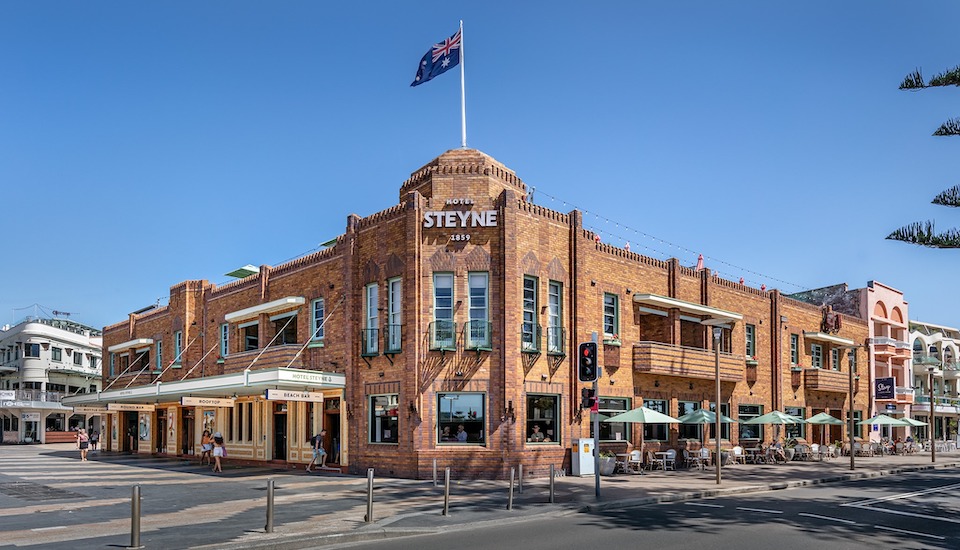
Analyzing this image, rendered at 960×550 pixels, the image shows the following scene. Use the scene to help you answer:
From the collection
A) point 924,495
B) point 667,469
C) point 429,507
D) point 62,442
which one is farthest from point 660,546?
point 62,442

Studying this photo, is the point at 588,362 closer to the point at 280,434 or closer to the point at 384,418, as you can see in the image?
the point at 384,418

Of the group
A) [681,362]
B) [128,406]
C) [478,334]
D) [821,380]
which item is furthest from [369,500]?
[821,380]

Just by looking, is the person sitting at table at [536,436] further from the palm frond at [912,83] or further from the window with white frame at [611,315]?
the palm frond at [912,83]

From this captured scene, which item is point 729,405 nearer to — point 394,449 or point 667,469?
point 667,469

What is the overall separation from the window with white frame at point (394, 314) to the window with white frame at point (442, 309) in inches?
46.2

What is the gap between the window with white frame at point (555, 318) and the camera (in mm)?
26938

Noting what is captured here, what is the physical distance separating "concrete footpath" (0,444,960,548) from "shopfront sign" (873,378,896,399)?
52.9ft

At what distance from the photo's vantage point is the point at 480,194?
86.5ft

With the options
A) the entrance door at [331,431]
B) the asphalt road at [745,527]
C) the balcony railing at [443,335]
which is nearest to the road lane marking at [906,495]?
the asphalt road at [745,527]

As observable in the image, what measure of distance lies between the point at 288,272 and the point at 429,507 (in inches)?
681

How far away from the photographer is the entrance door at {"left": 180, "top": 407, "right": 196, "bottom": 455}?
3981 centimetres

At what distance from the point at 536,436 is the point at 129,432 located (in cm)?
3049

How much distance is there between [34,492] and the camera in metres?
21.6

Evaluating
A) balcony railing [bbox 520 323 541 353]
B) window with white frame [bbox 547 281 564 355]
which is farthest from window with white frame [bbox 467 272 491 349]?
window with white frame [bbox 547 281 564 355]
